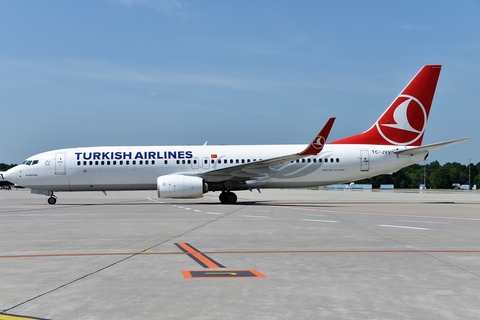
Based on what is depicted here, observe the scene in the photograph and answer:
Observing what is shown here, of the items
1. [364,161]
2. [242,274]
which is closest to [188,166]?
[364,161]

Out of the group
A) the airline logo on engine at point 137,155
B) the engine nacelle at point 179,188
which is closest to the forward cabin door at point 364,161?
the engine nacelle at point 179,188

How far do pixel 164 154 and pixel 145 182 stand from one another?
1799 millimetres

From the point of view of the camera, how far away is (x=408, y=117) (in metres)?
27.6

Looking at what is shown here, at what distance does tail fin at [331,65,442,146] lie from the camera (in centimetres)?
2739

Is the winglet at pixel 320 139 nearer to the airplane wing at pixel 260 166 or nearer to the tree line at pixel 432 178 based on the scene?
the airplane wing at pixel 260 166

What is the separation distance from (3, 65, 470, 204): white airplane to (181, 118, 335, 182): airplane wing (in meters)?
0.07

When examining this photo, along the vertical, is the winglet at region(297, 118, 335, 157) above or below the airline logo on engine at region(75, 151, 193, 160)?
above

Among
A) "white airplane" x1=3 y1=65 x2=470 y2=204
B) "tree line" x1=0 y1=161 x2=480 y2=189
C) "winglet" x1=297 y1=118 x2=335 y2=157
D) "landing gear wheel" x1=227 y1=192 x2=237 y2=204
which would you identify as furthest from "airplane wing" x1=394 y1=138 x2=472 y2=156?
"tree line" x1=0 y1=161 x2=480 y2=189

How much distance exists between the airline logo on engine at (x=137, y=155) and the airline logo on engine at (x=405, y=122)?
11.0m

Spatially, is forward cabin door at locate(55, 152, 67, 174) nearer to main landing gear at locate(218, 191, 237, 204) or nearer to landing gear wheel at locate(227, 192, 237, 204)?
main landing gear at locate(218, 191, 237, 204)

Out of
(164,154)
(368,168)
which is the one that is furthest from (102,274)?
(368,168)

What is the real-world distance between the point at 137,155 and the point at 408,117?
1483 cm

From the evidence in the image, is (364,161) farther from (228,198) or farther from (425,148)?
(228,198)

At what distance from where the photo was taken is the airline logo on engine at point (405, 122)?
27.6 metres
